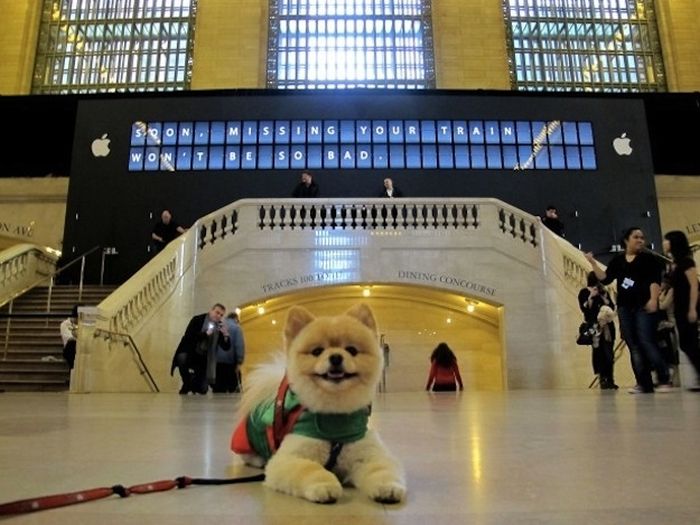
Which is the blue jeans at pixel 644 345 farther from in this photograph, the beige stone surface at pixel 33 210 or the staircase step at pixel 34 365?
the beige stone surface at pixel 33 210

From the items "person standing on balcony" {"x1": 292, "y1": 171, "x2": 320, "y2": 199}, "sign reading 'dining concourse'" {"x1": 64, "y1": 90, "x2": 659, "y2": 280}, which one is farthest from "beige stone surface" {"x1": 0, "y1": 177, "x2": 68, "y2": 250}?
"person standing on balcony" {"x1": 292, "y1": 171, "x2": 320, "y2": 199}

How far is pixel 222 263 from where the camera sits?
14320 millimetres

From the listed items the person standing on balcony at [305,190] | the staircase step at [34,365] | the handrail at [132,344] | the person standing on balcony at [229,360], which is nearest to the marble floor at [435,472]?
the person standing on balcony at [229,360]

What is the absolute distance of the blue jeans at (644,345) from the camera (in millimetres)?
7016

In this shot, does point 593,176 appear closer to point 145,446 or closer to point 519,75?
point 519,75

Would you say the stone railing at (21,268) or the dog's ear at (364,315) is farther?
the stone railing at (21,268)

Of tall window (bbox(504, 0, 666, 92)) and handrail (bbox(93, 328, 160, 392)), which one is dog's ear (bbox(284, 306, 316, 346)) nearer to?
handrail (bbox(93, 328, 160, 392))

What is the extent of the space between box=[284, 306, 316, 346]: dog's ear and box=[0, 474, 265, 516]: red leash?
18.1 inches

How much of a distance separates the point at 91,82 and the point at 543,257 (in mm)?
21920

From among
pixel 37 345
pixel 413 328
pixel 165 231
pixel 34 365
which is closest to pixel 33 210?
pixel 165 231

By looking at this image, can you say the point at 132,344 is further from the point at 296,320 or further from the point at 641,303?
the point at 296,320

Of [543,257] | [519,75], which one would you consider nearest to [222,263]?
[543,257]

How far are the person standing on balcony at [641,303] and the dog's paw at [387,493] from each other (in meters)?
6.29

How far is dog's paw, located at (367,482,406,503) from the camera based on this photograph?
150 centimetres
